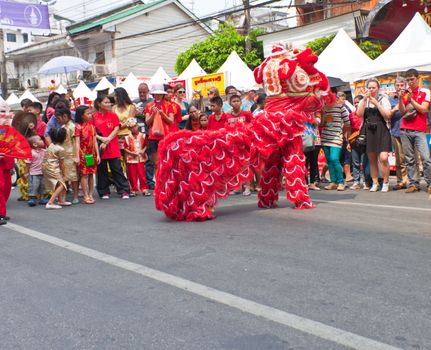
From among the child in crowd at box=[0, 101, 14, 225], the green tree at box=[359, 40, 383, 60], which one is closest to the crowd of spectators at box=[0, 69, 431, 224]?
the child in crowd at box=[0, 101, 14, 225]

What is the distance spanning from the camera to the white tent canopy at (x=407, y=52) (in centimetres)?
1172

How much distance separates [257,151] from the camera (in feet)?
21.7

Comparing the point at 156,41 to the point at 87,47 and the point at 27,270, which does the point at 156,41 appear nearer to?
the point at 87,47

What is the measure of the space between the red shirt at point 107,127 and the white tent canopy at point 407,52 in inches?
252

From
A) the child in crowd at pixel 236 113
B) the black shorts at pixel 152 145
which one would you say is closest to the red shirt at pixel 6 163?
the black shorts at pixel 152 145

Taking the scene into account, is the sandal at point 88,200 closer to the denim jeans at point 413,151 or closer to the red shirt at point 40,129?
the red shirt at point 40,129

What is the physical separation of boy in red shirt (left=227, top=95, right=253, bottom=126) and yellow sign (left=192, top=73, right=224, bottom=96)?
370 inches

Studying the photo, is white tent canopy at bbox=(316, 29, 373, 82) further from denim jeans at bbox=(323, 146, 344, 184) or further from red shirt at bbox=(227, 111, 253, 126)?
red shirt at bbox=(227, 111, 253, 126)

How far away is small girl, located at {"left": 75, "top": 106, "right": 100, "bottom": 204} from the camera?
873 centimetres

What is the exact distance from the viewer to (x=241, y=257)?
15.1 ft

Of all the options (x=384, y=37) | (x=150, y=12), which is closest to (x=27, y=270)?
(x=384, y=37)

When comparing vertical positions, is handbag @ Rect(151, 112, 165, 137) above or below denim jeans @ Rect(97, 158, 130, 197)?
above

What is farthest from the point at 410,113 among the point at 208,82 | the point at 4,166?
the point at 208,82

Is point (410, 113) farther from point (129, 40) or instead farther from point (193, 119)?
point (129, 40)
